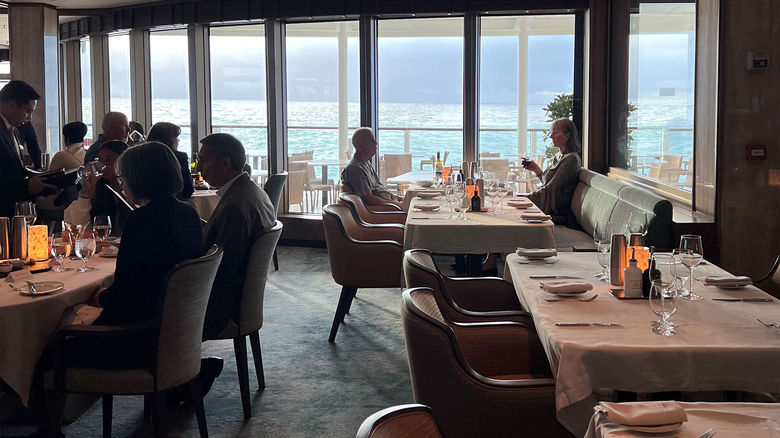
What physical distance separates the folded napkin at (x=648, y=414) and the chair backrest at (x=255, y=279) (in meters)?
2.52

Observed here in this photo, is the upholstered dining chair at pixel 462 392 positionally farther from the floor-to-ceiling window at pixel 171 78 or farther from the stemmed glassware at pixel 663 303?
the floor-to-ceiling window at pixel 171 78

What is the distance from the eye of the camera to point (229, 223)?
415cm

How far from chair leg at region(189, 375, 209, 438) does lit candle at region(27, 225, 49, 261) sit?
3.69 feet

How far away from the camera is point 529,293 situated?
3.43 meters

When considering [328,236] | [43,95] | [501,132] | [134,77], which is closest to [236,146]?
[328,236]

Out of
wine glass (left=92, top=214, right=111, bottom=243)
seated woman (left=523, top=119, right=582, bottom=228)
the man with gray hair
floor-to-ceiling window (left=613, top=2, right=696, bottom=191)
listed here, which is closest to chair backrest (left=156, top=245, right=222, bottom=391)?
wine glass (left=92, top=214, right=111, bottom=243)

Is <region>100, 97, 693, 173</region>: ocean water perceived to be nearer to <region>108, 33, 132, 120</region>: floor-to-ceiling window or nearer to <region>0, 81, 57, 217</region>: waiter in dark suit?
<region>108, 33, 132, 120</region>: floor-to-ceiling window

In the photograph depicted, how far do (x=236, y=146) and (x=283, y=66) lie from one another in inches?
238

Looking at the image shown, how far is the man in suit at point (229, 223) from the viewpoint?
4160 millimetres

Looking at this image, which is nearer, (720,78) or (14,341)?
(14,341)

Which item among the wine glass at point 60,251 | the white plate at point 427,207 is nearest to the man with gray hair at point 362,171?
the white plate at point 427,207

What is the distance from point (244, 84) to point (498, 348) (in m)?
7.67

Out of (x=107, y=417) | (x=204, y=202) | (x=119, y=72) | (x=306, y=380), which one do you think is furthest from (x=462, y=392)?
(x=119, y=72)

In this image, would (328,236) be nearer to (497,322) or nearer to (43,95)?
(497,322)
